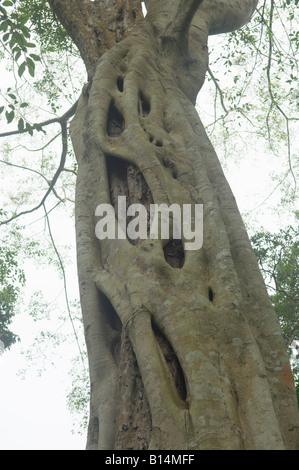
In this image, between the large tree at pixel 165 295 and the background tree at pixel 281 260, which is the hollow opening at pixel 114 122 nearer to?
the large tree at pixel 165 295

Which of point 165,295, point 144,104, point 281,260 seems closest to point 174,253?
point 165,295

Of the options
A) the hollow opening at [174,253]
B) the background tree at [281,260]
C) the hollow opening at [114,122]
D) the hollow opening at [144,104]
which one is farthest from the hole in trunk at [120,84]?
the background tree at [281,260]

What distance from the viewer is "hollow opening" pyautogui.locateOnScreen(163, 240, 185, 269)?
8.26 feet

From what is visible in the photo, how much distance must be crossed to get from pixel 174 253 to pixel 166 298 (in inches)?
16.2

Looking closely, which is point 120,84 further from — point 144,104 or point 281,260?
point 281,260

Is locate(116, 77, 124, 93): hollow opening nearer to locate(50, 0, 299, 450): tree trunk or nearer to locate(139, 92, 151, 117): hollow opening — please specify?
locate(50, 0, 299, 450): tree trunk

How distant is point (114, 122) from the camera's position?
351 cm

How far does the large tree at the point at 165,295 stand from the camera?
6.22 ft

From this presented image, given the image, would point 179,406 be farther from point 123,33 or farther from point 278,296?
point 278,296

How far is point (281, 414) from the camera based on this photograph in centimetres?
205

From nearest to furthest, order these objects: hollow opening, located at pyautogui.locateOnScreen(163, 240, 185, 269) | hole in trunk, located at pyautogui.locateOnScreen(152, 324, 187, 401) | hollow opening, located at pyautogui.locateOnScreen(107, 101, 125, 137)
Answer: hole in trunk, located at pyautogui.locateOnScreen(152, 324, 187, 401) → hollow opening, located at pyautogui.locateOnScreen(163, 240, 185, 269) → hollow opening, located at pyautogui.locateOnScreen(107, 101, 125, 137)

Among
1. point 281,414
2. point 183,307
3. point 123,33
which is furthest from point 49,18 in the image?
point 281,414

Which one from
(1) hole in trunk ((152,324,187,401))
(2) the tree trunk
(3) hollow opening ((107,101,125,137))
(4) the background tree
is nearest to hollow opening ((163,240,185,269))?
(2) the tree trunk
